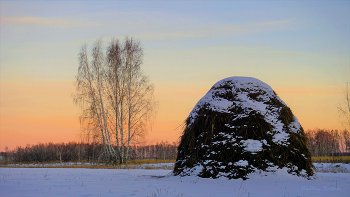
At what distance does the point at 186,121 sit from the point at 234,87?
98.9 inches

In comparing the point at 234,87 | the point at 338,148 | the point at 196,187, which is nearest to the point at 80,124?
the point at 234,87

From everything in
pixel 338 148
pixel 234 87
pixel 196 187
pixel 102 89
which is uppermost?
pixel 102 89

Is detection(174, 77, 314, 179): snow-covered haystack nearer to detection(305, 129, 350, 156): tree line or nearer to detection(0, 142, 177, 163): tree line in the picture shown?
detection(0, 142, 177, 163): tree line

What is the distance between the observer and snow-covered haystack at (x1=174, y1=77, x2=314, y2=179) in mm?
10320

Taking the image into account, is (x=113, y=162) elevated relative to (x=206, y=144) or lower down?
lower down

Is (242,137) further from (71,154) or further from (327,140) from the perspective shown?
(327,140)

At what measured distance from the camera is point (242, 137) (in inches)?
417

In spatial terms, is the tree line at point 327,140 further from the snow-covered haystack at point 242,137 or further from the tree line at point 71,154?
the snow-covered haystack at point 242,137

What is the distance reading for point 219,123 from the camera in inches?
436

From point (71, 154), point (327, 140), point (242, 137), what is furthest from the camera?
point (327, 140)

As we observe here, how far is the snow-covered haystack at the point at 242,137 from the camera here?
1032 cm

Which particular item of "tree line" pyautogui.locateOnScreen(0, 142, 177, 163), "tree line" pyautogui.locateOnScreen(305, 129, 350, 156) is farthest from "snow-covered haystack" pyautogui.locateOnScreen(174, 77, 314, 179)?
"tree line" pyautogui.locateOnScreen(305, 129, 350, 156)

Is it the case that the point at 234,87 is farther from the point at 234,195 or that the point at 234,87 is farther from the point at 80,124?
the point at 80,124

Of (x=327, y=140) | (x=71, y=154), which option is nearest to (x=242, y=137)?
(x=71, y=154)
